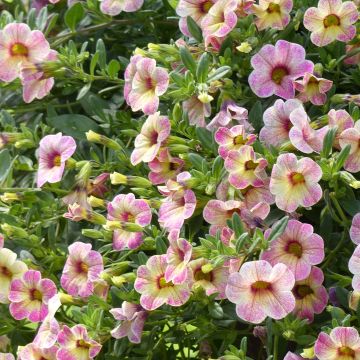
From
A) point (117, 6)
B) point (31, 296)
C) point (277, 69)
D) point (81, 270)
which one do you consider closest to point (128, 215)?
point (81, 270)

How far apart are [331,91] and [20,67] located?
54 centimetres

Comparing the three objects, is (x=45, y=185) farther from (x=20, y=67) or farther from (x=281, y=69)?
(x=281, y=69)

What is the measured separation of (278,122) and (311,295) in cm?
26

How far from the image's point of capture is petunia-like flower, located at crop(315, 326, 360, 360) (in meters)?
1.31

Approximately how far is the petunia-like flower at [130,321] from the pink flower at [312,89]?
1.37 ft

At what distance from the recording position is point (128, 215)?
4.98 feet

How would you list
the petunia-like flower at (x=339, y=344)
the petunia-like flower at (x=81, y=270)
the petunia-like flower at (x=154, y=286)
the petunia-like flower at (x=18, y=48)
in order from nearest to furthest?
the petunia-like flower at (x=339, y=344)
the petunia-like flower at (x=154, y=286)
the petunia-like flower at (x=81, y=270)
the petunia-like flower at (x=18, y=48)

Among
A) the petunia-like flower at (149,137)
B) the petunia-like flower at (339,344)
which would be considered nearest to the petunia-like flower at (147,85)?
the petunia-like flower at (149,137)

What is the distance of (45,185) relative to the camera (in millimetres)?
1703

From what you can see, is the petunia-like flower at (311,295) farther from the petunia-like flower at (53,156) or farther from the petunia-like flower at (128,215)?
the petunia-like flower at (53,156)

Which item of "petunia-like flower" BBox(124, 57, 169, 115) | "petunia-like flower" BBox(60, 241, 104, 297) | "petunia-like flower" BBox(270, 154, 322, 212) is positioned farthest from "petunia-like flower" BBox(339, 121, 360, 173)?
"petunia-like flower" BBox(60, 241, 104, 297)

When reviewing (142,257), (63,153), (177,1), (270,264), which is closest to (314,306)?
(270,264)

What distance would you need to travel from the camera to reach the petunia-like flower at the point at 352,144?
1.40 m

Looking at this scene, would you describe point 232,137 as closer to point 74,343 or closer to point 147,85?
point 147,85
